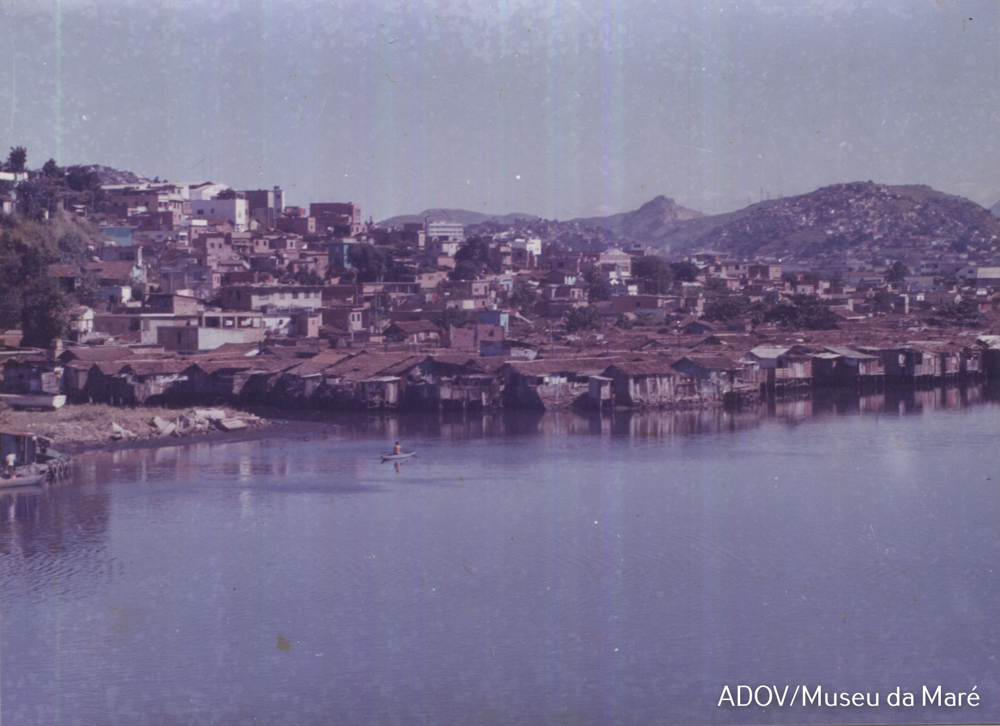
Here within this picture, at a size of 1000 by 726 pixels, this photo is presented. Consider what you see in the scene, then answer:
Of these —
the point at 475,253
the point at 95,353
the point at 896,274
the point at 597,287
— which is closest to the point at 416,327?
the point at 95,353

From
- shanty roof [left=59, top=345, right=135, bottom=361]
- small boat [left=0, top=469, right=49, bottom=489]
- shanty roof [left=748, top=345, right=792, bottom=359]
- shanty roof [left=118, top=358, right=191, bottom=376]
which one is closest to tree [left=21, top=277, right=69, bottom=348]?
shanty roof [left=59, top=345, right=135, bottom=361]

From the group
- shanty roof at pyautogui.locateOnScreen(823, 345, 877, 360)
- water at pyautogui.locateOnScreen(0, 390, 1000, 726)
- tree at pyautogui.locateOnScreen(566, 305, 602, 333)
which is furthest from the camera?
tree at pyautogui.locateOnScreen(566, 305, 602, 333)

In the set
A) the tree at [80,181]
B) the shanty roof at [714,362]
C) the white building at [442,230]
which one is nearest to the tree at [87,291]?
the tree at [80,181]

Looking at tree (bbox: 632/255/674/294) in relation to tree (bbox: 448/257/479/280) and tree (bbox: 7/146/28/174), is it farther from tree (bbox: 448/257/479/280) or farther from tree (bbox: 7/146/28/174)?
tree (bbox: 7/146/28/174)

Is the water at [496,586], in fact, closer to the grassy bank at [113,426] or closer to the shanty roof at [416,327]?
the grassy bank at [113,426]

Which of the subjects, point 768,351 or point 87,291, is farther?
point 87,291

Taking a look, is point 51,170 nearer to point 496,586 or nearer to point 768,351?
point 768,351

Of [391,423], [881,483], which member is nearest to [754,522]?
[881,483]
